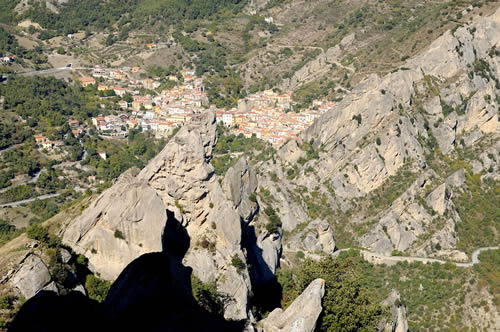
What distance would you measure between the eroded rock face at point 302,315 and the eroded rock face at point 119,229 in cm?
662

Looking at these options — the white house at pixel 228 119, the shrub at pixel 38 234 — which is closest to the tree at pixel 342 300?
the shrub at pixel 38 234

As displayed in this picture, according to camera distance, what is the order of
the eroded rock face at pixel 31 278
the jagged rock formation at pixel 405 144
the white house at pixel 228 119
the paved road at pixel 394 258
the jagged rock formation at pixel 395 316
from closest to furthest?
the eroded rock face at pixel 31 278, the jagged rock formation at pixel 395 316, the paved road at pixel 394 258, the jagged rock formation at pixel 405 144, the white house at pixel 228 119

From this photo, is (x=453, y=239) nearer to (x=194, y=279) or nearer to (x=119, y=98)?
(x=194, y=279)

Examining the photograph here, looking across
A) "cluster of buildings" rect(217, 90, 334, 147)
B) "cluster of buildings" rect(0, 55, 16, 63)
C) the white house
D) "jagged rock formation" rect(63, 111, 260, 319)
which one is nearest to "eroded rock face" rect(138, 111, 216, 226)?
"jagged rock formation" rect(63, 111, 260, 319)

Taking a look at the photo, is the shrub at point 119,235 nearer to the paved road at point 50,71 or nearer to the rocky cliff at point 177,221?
the rocky cliff at point 177,221

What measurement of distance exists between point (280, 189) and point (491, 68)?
99.4ft

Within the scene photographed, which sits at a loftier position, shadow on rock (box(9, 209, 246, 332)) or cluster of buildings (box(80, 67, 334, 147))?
shadow on rock (box(9, 209, 246, 332))

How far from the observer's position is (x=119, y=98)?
9169 centimetres

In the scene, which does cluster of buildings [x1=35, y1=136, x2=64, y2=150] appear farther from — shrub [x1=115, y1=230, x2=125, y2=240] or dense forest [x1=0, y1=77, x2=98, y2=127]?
shrub [x1=115, y1=230, x2=125, y2=240]

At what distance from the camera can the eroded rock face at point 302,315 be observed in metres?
15.5

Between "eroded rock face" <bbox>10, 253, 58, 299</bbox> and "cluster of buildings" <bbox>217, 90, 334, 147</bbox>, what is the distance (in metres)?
45.1

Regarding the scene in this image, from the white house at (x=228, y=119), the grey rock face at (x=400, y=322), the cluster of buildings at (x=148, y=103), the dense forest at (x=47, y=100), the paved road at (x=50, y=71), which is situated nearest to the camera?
the grey rock face at (x=400, y=322)

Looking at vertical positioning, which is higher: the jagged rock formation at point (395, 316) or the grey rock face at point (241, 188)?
the grey rock face at point (241, 188)

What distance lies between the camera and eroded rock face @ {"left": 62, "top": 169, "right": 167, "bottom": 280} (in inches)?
827
